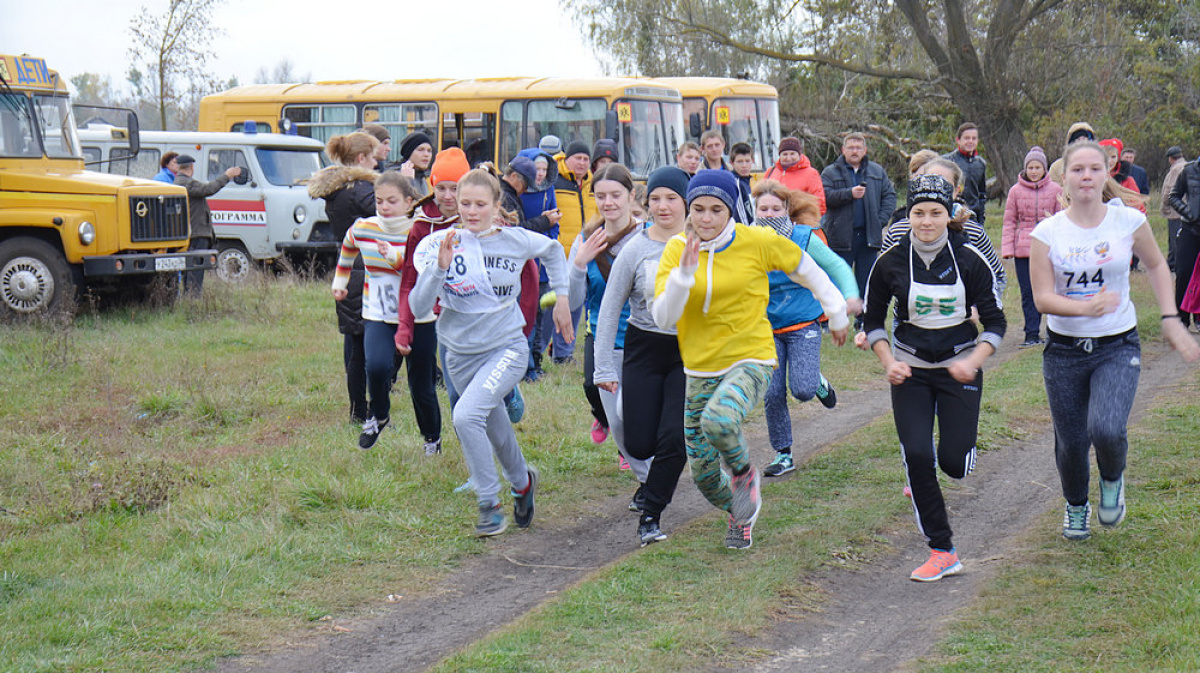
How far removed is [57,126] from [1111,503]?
13.1 meters

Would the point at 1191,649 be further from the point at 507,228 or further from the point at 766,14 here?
the point at 766,14

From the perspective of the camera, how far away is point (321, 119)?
22.6m

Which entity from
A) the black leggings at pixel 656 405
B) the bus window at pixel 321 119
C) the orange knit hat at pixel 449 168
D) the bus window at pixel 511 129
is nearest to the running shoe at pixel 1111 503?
the black leggings at pixel 656 405

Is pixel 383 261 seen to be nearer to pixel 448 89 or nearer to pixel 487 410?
pixel 487 410

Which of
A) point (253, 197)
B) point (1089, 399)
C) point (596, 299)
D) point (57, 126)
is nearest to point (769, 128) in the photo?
point (253, 197)

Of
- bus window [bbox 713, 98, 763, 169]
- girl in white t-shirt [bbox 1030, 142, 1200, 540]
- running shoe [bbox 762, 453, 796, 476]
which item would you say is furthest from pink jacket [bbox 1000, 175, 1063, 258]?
bus window [bbox 713, 98, 763, 169]

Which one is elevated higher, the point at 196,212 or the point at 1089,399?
the point at 196,212

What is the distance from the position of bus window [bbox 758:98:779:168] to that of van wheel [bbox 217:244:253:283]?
953 centimetres

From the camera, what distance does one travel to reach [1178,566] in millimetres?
5297

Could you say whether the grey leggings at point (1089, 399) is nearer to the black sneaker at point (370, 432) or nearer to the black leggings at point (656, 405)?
the black leggings at point (656, 405)

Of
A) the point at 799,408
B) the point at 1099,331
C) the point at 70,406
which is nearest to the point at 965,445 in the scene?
the point at 1099,331

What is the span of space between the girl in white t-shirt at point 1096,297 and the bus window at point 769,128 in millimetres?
17410

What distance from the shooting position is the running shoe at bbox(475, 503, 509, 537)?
20.7ft

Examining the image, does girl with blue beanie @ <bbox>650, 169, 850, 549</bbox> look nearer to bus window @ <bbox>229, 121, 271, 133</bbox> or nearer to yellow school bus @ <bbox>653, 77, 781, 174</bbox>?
yellow school bus @ <bbox>653, 77, 781, 174</bbox>
